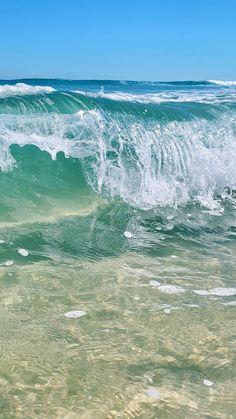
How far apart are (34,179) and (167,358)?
501 centimetres

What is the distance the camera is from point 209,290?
3.79 m

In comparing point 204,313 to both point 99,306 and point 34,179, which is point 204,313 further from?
point 34,179

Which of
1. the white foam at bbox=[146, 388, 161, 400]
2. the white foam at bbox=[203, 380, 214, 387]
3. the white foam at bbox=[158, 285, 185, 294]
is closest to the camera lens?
the white foam at bbox=[146, 388, 161, 400]

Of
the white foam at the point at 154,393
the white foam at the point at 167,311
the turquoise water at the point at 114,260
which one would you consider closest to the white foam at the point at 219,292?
the turquoise water at the point at 114,260

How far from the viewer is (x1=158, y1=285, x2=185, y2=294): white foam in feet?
12.2

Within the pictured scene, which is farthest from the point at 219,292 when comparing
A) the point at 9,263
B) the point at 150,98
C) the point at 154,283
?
the point at 150,98

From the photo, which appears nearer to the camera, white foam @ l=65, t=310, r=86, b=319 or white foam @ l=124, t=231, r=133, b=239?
white foam @ l=65, t=310, r=86, b=319

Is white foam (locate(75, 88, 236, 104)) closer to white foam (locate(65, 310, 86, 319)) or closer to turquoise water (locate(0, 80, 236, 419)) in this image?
turquoise water (locate(0, 80, 236, 419))

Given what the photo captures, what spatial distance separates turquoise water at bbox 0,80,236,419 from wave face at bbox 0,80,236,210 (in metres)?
0.03

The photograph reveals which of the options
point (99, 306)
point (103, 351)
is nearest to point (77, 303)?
point (99, 306)

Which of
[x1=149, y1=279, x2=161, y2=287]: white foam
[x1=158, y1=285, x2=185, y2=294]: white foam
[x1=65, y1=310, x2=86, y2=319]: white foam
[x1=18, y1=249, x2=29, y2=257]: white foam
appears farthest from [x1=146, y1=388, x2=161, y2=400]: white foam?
[x1=18, y1=249, x2=29, y2=257]: white foam

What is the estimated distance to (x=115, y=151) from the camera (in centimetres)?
746

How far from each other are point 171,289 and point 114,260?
83cm

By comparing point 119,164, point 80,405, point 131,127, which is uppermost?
point 131,127
